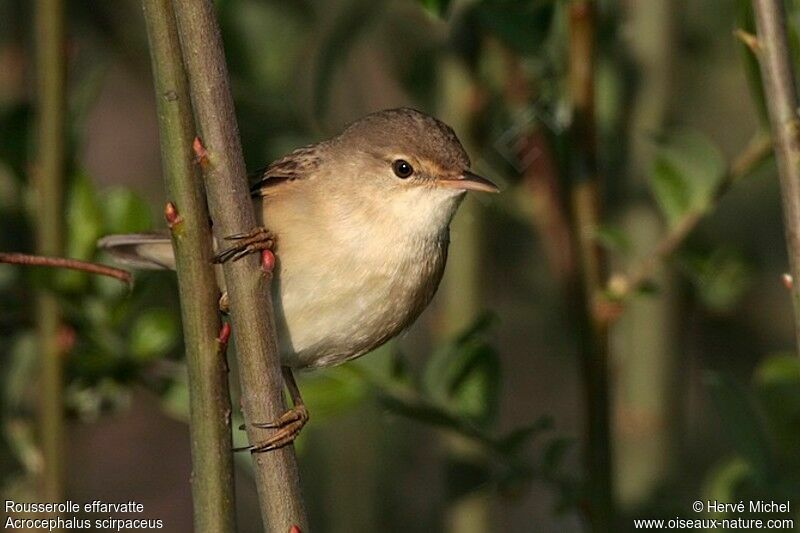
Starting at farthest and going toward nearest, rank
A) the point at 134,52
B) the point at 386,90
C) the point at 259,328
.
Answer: the point at 386,90 < the point at 134,52 < the point at 259,328

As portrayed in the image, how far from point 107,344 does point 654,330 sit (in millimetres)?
1671

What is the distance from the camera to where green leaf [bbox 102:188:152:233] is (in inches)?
135

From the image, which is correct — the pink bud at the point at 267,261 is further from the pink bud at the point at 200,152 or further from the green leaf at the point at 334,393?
the green leaf at the point at 334,393

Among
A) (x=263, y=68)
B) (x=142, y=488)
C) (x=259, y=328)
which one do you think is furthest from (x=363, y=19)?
(x=142, y=488)

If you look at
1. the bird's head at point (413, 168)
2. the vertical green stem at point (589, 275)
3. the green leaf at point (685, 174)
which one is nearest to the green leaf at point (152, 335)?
the bird's head at point (413, 168)

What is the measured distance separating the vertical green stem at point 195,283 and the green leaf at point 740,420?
1.39 m

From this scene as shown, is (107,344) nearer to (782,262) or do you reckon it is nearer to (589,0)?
(589,0)

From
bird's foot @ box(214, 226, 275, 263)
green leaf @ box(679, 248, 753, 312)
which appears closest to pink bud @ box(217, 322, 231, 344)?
bird's foot @ box(214, 226, 275, 263)

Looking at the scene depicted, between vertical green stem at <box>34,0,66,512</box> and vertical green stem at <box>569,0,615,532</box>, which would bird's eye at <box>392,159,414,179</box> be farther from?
vertical green stem at <box>34,0,66,512</box>

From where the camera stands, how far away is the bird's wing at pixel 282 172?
3193mm

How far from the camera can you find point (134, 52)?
15.5ft

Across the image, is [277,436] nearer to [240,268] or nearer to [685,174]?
[240,268]

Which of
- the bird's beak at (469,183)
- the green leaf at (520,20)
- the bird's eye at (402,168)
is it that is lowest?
the bird's beak at (469,183)

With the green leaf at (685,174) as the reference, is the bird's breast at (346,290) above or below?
below
